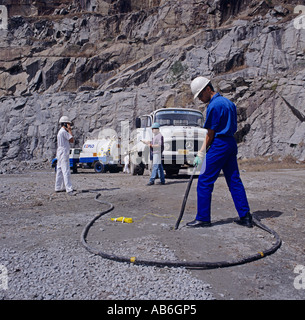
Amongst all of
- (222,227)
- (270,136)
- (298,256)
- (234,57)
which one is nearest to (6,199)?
(222,227)

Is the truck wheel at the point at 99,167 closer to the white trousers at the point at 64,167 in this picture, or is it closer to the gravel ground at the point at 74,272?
the white trousers at the point at 64,167

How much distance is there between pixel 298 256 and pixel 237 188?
1.32 m

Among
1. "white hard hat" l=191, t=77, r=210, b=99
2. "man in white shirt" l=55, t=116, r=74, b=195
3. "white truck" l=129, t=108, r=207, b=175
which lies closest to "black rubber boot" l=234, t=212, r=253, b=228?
"white hard hat" l=191, t=77, r=210, b=99

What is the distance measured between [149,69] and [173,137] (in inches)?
1106

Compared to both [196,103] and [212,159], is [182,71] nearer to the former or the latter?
[196,103]

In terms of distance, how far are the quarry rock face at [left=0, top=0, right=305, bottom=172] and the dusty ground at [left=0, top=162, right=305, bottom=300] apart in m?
15.7

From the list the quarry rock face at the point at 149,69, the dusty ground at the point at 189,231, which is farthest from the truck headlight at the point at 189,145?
the quarry rock face at the point at 149,69

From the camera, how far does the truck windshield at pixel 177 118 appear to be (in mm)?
12648

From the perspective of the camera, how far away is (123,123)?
31.0 metres

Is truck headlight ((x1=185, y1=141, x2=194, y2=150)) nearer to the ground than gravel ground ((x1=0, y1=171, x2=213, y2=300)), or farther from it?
farther from it

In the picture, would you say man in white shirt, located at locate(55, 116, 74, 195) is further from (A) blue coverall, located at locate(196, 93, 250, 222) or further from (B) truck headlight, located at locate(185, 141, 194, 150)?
(B) truck headlight, located at locate(185, 141, 194, 150)

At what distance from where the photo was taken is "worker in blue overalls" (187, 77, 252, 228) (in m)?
4.30

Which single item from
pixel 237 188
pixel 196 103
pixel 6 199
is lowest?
pixel 6 199
